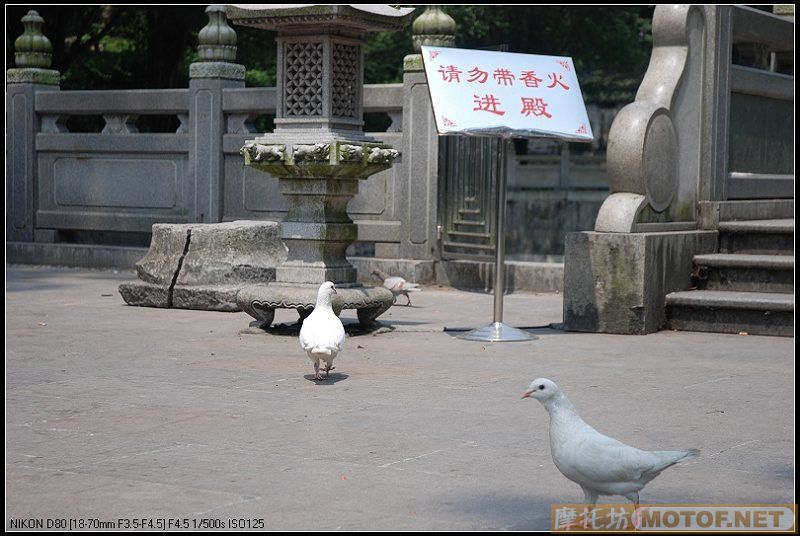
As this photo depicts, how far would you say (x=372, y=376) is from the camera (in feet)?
24.1

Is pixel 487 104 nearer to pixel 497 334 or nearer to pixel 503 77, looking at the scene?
pixel 503 77

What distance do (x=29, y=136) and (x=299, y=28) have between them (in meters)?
7.34

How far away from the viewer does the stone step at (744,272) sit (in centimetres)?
977

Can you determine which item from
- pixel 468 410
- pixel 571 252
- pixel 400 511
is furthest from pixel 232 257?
pixel 400 511

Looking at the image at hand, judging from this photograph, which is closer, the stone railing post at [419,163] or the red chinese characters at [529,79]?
the red chinese characters at [529,79]

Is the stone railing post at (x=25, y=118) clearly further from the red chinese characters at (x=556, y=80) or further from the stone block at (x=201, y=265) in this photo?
the red chinese characters at (x=556, y=80)

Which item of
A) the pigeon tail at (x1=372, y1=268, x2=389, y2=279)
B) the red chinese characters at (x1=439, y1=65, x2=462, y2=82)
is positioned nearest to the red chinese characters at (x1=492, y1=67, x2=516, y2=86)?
the red chinese characters at (x1=439, y1=65, x2=462, y2=82)

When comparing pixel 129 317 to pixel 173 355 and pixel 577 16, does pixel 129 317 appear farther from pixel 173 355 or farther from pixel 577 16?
pixel 577 16

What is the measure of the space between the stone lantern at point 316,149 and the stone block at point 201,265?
1584 mm

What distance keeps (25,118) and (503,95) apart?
8.49 metres

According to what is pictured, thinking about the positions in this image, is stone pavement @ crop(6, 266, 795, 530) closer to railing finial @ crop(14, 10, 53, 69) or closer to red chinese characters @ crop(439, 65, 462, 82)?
red chinese characters @ crop(439, 65, 462, 82)

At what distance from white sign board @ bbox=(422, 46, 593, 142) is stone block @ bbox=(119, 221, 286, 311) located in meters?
2.78

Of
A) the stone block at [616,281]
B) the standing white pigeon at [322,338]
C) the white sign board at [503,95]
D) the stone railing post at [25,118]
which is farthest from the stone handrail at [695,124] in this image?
the stone railing post at [25,118]

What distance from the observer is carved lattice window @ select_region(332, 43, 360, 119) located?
30.9 feet
